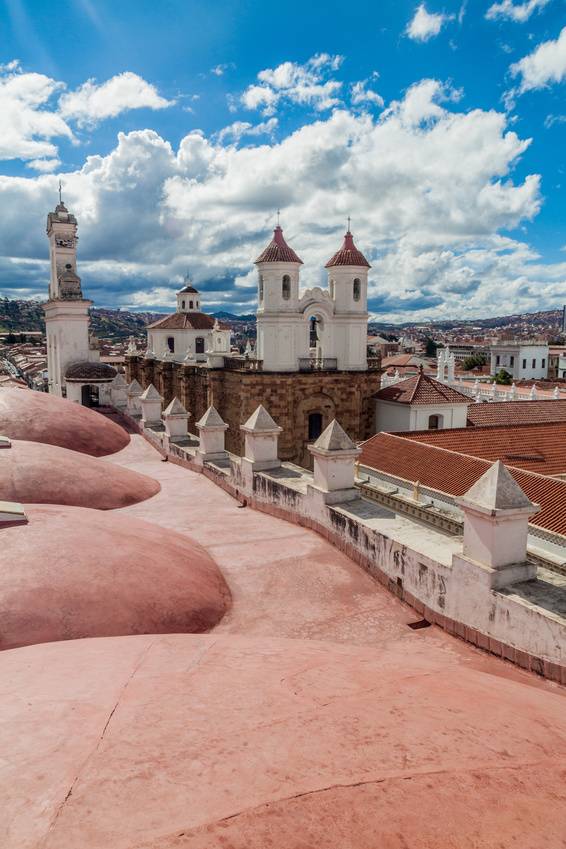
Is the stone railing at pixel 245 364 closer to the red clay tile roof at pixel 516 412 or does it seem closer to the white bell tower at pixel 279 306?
the white bell tower at pixel 279 306

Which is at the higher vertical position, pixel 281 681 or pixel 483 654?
pixel 281 681

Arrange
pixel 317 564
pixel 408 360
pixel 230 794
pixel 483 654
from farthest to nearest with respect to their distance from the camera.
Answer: pixel 408 360
pixel 317 564
pixel 483 654
pixel 230 794

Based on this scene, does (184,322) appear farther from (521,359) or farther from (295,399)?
(521,359)

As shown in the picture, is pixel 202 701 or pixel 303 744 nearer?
pixel 303 744

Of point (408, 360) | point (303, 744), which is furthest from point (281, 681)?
point (408, 360)

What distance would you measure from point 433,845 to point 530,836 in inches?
16.8

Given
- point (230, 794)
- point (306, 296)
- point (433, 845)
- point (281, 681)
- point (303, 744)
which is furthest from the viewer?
point (306, 296)

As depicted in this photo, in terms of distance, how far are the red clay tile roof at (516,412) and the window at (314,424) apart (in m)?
6.81

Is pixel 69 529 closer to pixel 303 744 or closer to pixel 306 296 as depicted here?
pixel 303 744

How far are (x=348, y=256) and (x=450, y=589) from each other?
2400 cm

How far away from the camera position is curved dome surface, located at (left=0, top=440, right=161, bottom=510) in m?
7.86

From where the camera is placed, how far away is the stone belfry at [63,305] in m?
29.1

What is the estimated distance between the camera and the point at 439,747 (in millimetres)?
2992

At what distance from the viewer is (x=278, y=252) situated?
88.0 ft
